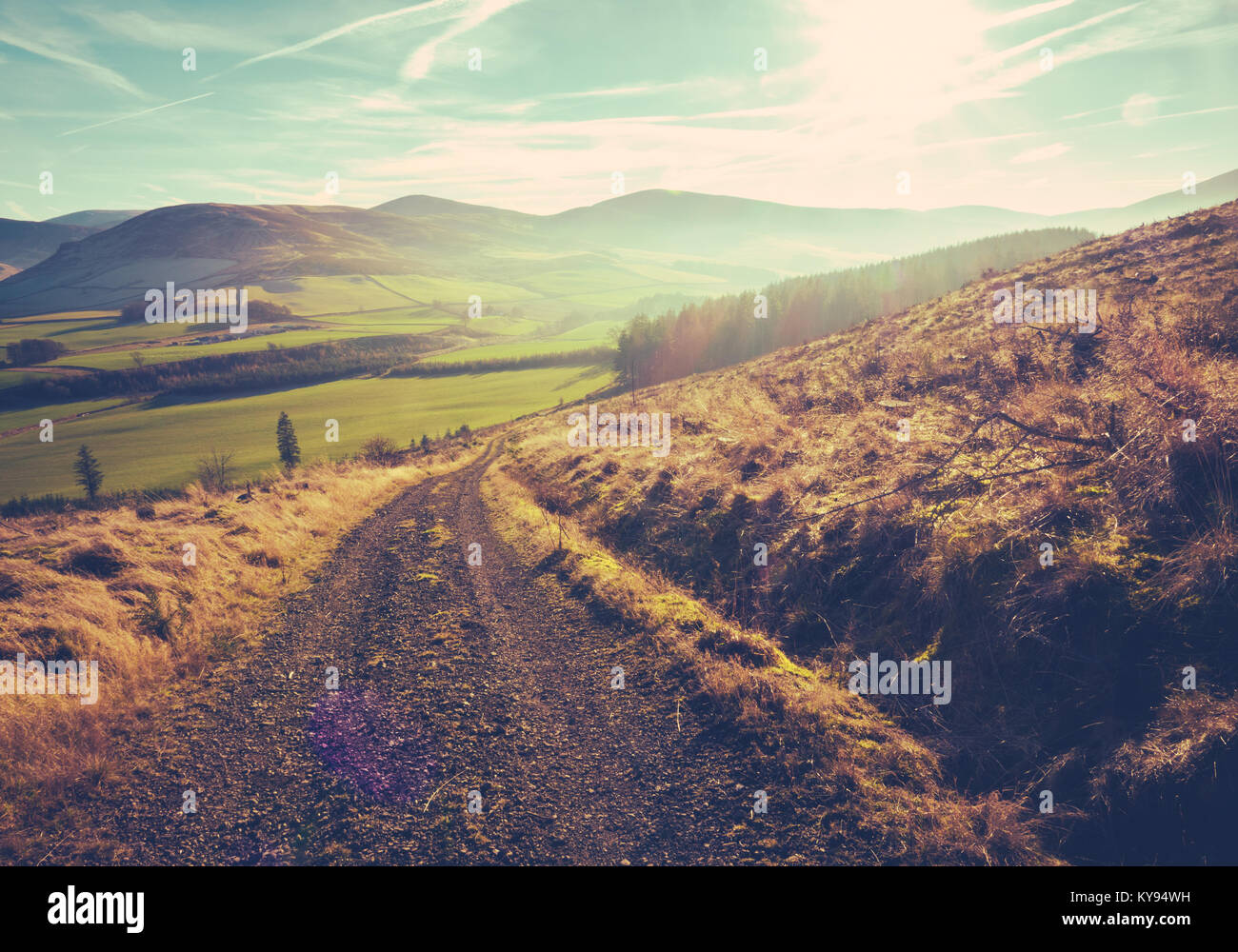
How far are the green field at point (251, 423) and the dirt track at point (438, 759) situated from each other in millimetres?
47460

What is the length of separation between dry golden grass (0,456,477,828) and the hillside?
890 cm

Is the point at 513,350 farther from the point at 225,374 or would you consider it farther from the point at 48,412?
the point at 48,412

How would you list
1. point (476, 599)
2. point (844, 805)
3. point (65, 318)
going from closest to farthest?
point (844, 805) < point (476, 599) < point (65, 318)

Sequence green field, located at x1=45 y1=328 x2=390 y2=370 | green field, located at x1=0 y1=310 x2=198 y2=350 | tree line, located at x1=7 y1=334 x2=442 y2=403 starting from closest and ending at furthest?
tree line, located at x1=7 y1=334 x2=442 y2=403 → green field, located at x1=45 y1=328 x2=390 y2=370 → green field, located at x1=0 y1=310 x2=198 y2=350

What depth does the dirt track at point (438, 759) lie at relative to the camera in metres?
5.75

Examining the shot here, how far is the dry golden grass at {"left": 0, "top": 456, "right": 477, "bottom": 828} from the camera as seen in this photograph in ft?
23.9

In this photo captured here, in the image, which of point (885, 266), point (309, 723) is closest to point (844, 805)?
point (309, 723)

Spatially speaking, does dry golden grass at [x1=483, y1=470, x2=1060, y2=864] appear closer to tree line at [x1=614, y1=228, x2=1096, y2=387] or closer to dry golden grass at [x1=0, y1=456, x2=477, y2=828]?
dry golden grass at [x1=0, y1=456, x2=477, y2=828]

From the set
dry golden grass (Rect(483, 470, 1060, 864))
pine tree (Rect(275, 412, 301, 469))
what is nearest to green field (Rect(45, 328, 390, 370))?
pine tree (Rect(275, 412, 301, 469))

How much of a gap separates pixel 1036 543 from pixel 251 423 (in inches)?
3105
